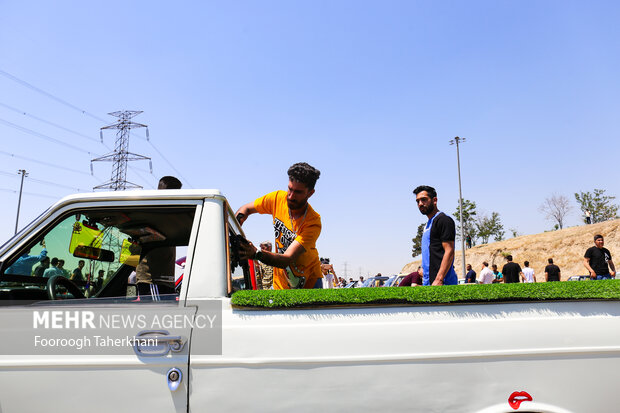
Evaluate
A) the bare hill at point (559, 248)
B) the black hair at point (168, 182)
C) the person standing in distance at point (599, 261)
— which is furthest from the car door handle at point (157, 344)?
the bare hill at point (559, 248)

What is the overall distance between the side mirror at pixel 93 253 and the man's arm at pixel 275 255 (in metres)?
1.10

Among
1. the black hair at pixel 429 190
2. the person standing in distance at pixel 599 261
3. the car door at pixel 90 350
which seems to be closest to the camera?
the car door at pixel 90 350

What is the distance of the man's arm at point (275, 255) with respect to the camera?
222 cm

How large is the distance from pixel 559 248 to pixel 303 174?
130 ft

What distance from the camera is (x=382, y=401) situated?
1.70 m

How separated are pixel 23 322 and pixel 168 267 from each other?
141 cm

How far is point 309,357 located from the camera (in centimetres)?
173

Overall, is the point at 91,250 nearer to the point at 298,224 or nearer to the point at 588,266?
the point at 298,224

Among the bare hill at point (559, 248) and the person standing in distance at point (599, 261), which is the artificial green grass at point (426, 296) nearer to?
the person standing in distance at point (599, 261)

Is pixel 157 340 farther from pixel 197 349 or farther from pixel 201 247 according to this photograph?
pixel 201 247

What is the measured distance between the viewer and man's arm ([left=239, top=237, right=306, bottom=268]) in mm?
2219

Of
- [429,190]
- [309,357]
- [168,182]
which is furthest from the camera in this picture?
[429,190]

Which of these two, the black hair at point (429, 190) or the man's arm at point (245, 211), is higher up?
the black hair at point (429, 190)

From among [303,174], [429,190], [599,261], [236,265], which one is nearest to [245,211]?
[303,174]
